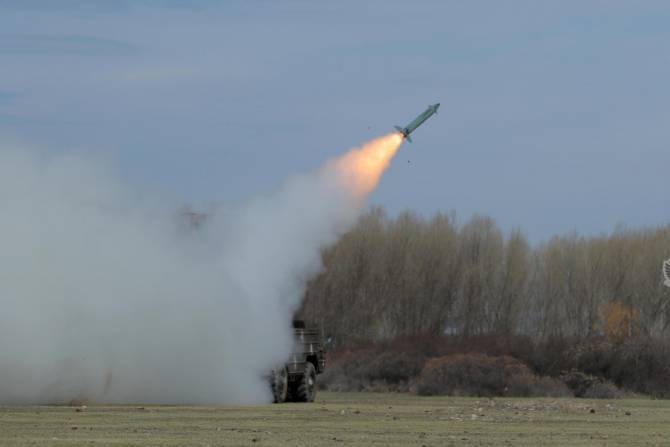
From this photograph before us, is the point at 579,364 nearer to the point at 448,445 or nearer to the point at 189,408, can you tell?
the point at 189,408

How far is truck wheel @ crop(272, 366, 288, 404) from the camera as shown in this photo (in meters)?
42.7

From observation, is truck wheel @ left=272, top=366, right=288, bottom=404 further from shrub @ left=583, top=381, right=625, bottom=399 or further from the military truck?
shrub @ left=583, top=381, right=625, bottom=399

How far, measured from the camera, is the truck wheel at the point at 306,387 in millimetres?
43812

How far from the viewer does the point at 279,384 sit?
4284 centimetres

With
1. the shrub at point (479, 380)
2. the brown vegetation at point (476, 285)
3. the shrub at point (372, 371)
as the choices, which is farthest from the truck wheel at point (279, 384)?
the brown vegetation at point (476, 285)

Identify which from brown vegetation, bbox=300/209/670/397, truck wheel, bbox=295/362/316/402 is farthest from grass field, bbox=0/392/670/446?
brown vegetation, bbox=300/209/670/397

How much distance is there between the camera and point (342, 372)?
62.2m

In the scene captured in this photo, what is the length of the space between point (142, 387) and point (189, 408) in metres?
3.51

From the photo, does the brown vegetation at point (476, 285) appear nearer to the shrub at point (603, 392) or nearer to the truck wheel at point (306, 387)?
the shrub at point (603, 392)

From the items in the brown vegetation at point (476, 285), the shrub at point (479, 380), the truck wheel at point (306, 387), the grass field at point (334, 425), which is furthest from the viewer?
the brown vegetation at point (476, 285)

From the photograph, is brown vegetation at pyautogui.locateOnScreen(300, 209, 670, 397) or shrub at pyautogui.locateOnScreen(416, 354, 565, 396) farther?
brown vegetation at pyautogui.locateOnScreen(300, 209, 670, 397)

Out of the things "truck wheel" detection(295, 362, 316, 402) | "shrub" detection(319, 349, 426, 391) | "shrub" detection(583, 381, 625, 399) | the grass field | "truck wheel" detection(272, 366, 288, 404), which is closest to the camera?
the grass field

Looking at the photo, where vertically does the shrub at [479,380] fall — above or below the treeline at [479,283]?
below

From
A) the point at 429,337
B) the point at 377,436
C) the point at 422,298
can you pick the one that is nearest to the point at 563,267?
the point at 422,298
